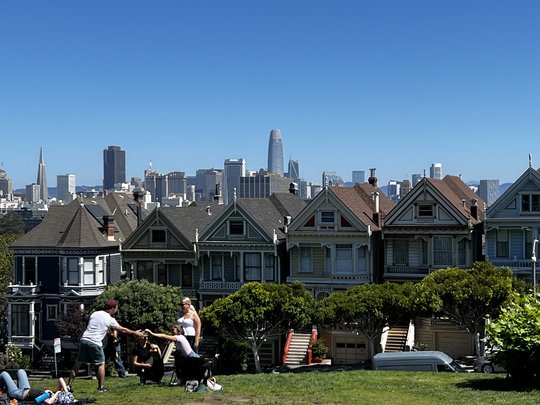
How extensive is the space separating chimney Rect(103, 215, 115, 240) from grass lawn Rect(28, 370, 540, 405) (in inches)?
1210

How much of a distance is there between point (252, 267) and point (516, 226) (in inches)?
601

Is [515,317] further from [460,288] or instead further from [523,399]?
[460,288]

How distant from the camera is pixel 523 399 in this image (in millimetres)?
21984

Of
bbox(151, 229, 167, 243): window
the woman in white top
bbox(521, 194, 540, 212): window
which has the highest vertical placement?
bbox(521, 194, 540, 212): window

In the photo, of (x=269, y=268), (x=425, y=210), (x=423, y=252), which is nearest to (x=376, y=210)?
(x=425, y=210)

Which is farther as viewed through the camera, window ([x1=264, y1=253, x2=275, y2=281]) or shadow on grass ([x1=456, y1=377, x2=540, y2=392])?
window ([x1=264, y1=253, x2=275, y2=281])

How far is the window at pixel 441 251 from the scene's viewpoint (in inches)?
2019

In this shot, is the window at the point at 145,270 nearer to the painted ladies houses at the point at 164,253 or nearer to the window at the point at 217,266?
the painted ladies houses at the point at 164,253

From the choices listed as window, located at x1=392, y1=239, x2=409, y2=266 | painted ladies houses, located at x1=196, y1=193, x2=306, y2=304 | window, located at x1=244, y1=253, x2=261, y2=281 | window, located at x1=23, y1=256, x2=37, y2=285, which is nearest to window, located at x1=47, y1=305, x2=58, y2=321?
window, located at x1=23, y1=256, x2=37, y2=285

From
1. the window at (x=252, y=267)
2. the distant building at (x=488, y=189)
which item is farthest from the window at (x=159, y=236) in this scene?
the distant building at (x=488, y=189)

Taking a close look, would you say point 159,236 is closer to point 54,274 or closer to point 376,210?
point 54,274

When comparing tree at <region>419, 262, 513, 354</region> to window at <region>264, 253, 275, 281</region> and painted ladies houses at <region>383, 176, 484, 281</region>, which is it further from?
window at <region>264, 253, 275, 281</region>

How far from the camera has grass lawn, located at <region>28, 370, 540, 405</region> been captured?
70.8ft

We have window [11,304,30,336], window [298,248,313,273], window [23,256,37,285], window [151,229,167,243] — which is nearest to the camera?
window [298,248,313,273]
